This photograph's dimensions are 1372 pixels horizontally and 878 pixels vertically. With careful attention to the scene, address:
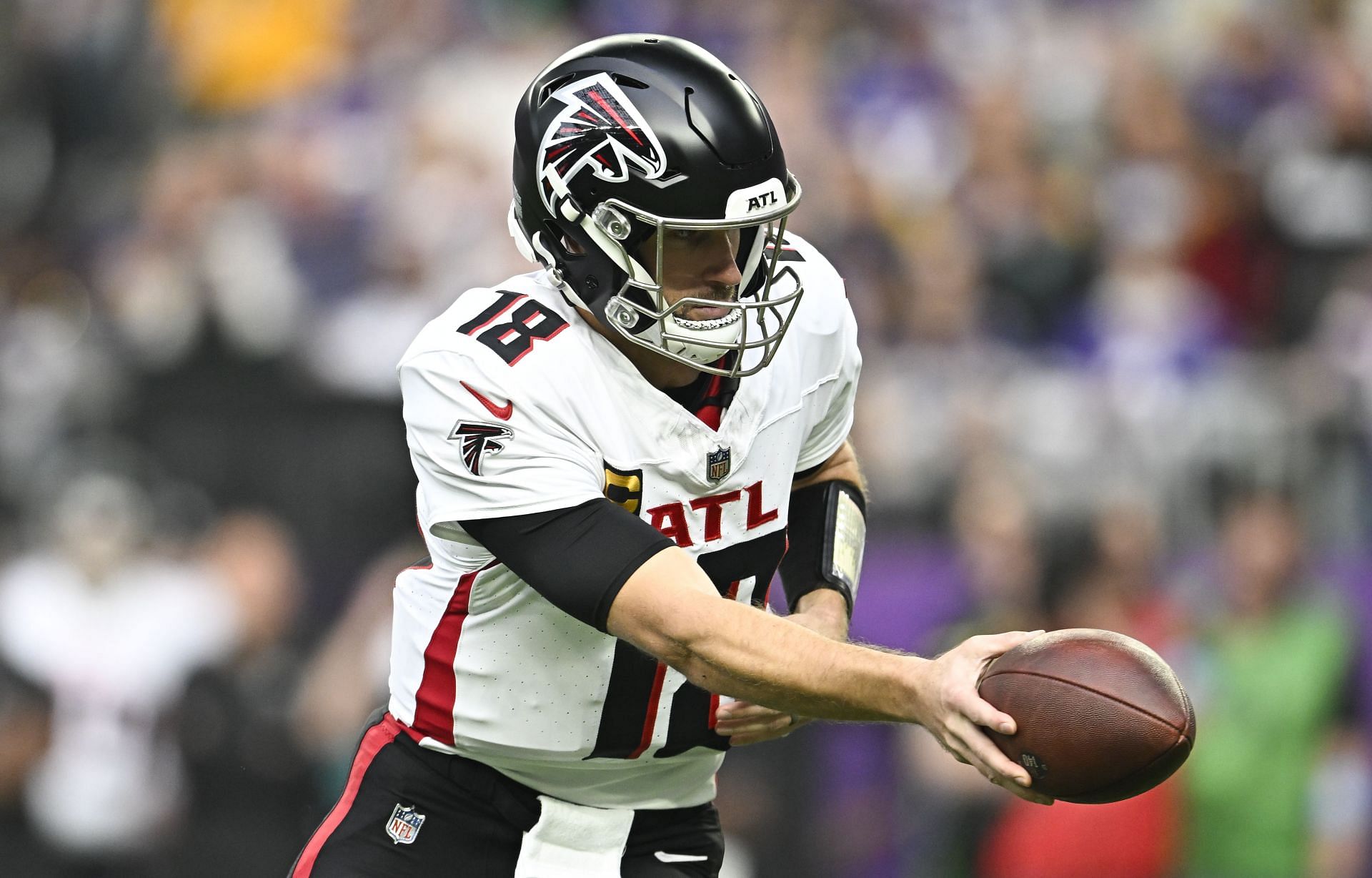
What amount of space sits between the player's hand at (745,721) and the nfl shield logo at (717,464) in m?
0.47

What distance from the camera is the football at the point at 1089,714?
2863mm

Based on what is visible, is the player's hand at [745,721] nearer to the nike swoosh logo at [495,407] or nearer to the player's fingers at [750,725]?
the player's fingers at [750,725]

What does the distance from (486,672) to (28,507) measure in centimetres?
560

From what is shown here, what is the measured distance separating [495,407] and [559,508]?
9.3 inches

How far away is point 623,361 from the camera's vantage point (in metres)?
3.54

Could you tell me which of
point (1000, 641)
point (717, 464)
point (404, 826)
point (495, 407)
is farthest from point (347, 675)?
point (1000, 641)

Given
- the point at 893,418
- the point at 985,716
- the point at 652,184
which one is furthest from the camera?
the point at 893,418

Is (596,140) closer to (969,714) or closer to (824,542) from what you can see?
(824,542)

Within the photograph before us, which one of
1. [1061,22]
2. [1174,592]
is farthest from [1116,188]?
[1174,592]

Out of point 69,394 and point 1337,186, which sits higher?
point 1337,186

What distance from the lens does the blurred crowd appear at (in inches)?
272

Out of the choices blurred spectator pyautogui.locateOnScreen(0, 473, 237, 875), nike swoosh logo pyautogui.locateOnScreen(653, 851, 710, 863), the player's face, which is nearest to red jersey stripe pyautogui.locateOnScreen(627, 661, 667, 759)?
nike swoosh logo pyautogui.locateOnScreen(653, 851, 710, 863)

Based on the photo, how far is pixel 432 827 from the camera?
3668 millimetres

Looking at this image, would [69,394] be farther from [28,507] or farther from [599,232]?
[599,232]
